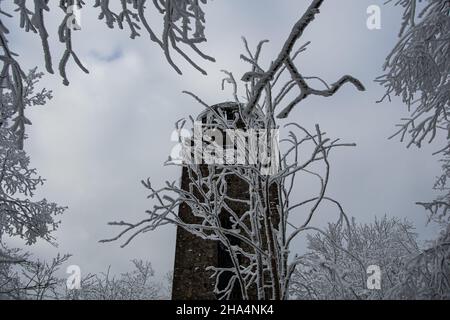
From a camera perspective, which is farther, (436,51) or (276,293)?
(436,51)

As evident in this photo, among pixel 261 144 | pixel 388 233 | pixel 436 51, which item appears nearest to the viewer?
pixel 261 144

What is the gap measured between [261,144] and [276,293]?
1349mm

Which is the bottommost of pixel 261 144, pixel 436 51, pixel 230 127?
Answer: pixel 261 144

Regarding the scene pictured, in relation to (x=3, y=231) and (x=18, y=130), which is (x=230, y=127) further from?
(x=3, y=231)

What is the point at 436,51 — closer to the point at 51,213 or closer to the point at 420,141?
the point at 420,141

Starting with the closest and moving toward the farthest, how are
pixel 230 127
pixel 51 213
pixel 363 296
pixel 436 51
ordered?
pixel 363 296, pixel 230 127, pixel 436 51, pixel 51 213

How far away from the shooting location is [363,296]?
3010 millimetres

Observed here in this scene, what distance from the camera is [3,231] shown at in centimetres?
927

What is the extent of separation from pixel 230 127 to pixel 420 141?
2.43m

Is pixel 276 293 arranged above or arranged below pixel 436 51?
below
